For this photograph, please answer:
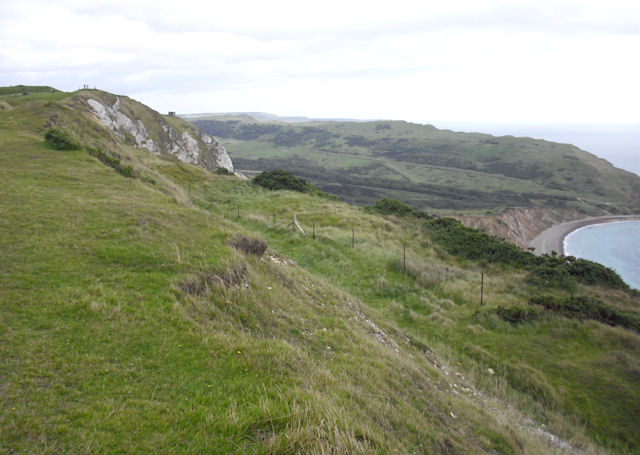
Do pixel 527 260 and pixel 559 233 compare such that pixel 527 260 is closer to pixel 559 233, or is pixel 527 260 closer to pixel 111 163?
pixel 111 163

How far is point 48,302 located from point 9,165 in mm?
13956

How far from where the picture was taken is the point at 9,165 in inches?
637

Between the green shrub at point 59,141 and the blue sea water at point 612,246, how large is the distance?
5303cm

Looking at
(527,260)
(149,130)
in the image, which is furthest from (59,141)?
(149,130)

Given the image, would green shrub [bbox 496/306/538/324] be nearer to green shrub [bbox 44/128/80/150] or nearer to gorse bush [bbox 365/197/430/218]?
gorse bush [bbox 365/197/430/218]

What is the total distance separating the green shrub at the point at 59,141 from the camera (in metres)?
20.7

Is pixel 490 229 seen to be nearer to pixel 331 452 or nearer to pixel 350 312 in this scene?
pixel 350 312

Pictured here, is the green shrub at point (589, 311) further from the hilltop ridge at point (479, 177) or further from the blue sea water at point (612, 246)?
the hilltop ridge at point (479, 177)

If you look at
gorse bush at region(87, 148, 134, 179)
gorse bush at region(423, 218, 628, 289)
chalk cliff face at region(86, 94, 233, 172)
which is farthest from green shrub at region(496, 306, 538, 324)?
chalk cliff face at region(86, 94, 233, 172)

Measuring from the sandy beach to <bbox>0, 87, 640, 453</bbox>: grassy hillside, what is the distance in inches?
1842

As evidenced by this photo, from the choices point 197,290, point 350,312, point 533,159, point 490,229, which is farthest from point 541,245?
point 533,159

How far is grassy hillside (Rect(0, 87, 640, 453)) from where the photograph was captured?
452cm

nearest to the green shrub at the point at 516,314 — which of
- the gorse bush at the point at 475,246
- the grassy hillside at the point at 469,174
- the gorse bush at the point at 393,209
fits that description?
the gorse bush at the point at 475,246

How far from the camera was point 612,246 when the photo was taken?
55.8 m
